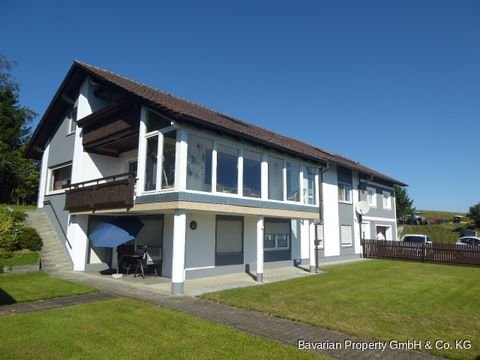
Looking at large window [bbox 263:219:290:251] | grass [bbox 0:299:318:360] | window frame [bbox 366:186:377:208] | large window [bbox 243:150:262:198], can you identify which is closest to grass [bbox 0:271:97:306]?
grass [bbox 0:299:318:360]

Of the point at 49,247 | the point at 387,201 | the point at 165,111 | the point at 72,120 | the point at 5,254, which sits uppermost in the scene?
the point at 72,120

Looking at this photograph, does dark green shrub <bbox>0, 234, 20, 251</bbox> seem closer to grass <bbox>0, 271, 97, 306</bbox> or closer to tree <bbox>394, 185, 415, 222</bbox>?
grass <bbox>0, 271, 97, 306</bbox>

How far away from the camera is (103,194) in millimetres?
13023

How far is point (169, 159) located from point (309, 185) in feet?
26.1

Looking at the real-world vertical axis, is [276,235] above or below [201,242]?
above

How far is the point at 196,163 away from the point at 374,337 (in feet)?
23.7

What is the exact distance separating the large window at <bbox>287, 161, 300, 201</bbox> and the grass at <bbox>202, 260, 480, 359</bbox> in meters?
3.61

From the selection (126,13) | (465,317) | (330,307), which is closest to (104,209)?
(126,13)

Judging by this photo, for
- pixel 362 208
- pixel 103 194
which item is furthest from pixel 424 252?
pixel 103 194

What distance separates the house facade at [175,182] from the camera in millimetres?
11086

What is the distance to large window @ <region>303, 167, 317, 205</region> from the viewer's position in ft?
52.8

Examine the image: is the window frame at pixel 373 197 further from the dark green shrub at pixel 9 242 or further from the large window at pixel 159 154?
the dark green shrub at pixel 9 242

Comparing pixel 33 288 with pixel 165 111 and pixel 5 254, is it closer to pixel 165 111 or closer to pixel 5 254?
pixel 5 254

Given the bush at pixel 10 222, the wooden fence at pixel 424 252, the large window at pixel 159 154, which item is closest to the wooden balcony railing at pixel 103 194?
the large window at pixel 159 154
